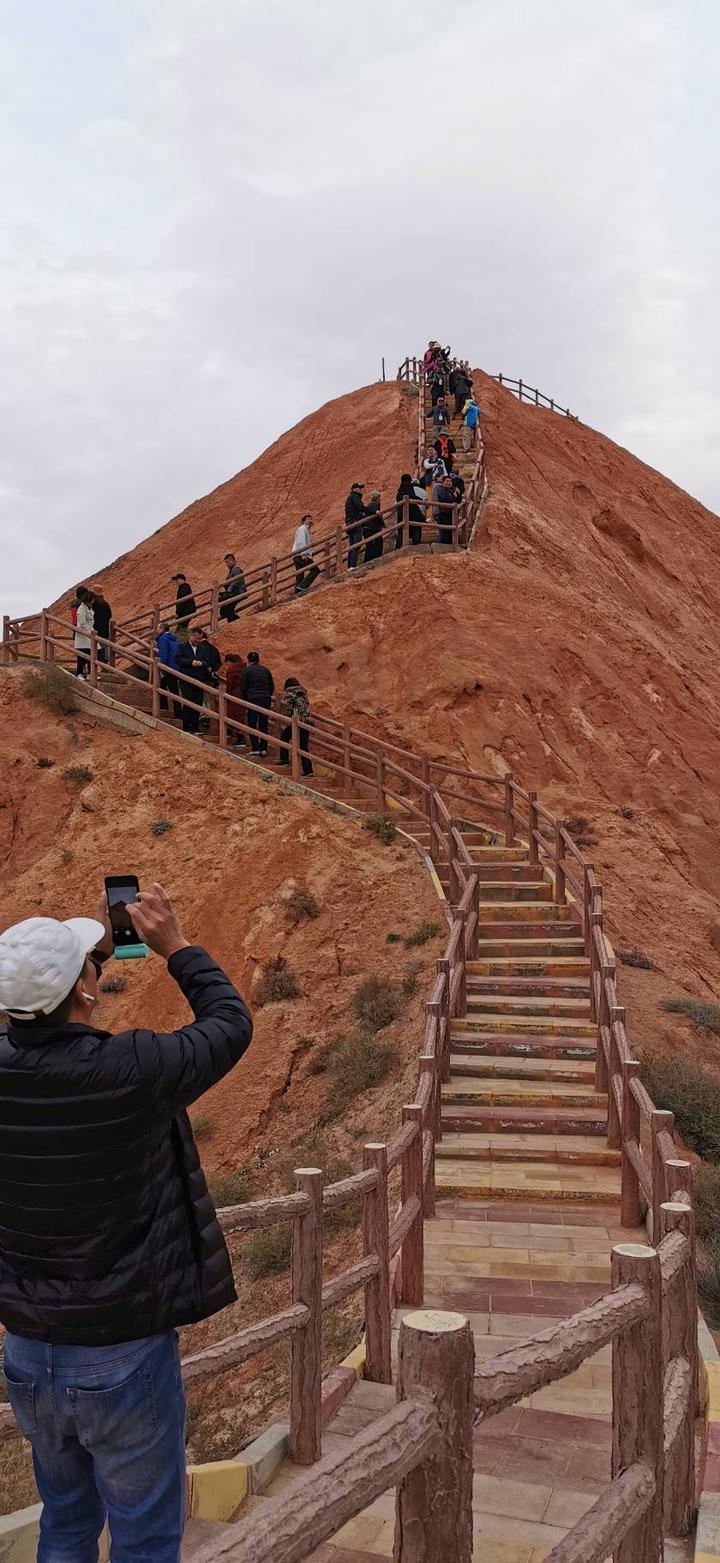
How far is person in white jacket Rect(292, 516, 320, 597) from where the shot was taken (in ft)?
77.5

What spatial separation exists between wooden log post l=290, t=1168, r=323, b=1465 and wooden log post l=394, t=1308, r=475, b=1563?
2.20m

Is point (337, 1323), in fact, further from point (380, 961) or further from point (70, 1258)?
point (380, 961)

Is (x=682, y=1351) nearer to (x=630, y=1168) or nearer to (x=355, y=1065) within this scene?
(x=630, y=1168)

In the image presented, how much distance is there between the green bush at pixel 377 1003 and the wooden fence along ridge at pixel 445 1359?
2.19m

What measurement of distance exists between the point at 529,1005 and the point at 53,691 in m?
11.2

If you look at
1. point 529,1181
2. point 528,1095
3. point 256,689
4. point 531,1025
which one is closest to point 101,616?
point 256,689

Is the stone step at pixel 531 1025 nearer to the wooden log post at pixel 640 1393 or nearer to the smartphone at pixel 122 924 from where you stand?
the wooden log post at pixel 640 1393

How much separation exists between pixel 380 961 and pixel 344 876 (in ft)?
5.84

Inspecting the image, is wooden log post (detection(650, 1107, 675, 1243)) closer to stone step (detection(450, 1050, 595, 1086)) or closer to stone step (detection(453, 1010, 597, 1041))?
stone step (detection(450, 1050, 595, 1086))

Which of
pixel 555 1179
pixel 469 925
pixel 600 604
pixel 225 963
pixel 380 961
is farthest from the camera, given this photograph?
pixel 600 604

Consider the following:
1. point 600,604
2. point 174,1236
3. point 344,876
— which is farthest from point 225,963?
point 600,604

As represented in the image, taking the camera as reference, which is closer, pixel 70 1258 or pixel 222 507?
pixel 70 1258

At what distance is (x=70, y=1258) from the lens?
8.10ft

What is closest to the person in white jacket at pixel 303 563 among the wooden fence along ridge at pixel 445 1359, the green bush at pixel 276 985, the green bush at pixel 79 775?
the green bush at pixel 79 775
